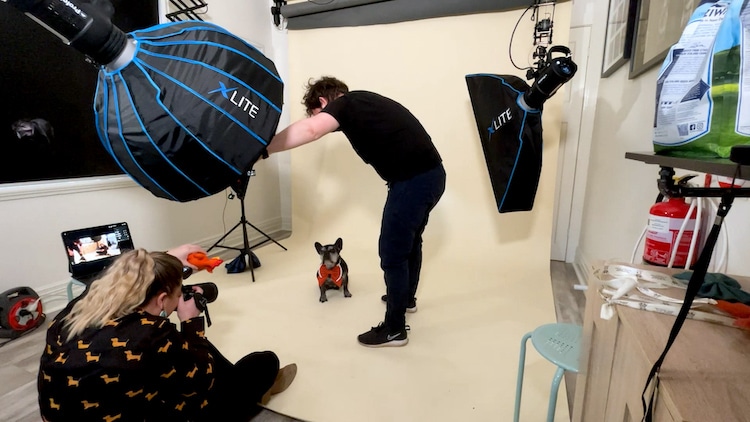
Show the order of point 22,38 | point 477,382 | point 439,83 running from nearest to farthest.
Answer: point 477,382 → point 22,38 → point 439,83

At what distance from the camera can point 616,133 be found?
6.41 feet

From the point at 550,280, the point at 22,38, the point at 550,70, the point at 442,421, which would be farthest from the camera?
the point at 550,280

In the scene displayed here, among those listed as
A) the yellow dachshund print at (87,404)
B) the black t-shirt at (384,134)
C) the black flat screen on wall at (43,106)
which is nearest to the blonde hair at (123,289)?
the yellow dachshund print at (87,404)

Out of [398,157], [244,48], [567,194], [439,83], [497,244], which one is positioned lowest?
[497,244]

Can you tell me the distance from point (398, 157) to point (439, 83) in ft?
4.67

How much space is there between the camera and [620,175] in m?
1.83

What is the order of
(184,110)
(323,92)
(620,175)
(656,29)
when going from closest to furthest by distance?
1. (184,110)
2. (656,29)
3. (323,92)
4. (620,175)

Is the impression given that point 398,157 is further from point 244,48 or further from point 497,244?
point 497,244

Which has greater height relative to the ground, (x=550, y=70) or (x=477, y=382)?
(x=550, y=70)

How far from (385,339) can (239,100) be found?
1234mm

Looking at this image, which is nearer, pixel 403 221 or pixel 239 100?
pixel 239 100

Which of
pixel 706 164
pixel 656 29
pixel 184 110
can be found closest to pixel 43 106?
pixel 184 110

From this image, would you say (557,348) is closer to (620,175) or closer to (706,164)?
(706,164)

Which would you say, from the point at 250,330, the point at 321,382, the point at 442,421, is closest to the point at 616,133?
the point at 442,421
